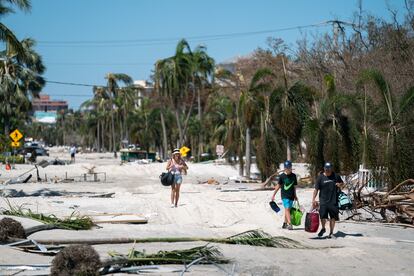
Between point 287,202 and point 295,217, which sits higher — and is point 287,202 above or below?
above

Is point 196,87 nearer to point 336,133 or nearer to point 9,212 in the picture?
point 336,133

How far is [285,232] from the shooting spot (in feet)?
41.3

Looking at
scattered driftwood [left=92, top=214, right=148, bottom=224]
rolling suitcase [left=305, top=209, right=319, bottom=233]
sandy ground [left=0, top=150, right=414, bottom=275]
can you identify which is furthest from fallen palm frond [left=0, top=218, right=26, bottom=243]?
rolling suitcase [left=305, top=209, right=319, bottom=233]

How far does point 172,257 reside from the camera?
888 centimetres

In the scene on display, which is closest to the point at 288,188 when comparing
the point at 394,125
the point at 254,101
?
the point at 394,125

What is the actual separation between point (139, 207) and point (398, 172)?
745cm

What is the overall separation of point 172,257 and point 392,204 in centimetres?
677

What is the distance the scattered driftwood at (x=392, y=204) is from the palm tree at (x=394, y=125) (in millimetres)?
2256

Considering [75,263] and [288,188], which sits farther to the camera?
[288,188]

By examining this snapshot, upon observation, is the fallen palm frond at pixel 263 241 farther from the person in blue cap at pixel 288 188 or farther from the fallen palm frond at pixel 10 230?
the fallen palm frond at pixel 10 230

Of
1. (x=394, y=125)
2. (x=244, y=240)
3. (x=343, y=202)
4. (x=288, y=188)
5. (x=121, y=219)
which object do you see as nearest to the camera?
(x=244, y=240)

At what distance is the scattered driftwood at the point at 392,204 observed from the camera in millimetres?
13719

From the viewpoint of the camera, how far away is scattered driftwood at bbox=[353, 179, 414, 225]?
13.7 metres

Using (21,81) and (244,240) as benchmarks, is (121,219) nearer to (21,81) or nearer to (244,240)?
(244,240)
